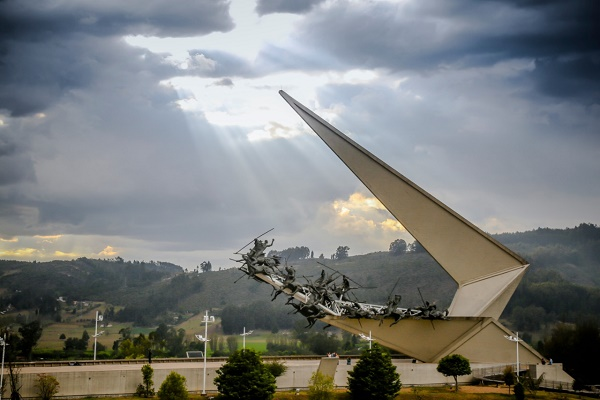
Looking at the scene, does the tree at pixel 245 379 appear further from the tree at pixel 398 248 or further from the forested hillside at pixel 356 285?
the tree at pixel 398 248

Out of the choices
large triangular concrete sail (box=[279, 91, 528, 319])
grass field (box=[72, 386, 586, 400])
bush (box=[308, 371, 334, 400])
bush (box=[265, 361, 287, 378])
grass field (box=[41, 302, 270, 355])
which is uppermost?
large triangular concrete sail (box=[279, 91, 528, 319])

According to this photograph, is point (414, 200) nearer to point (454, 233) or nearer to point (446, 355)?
point (454, 233)

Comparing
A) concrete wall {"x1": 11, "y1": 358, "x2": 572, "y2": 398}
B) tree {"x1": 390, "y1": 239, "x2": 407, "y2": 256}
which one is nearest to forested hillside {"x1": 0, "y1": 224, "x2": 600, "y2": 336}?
tree {"x1": 390, "y1": 239, "x2": 407, "y2": 256}

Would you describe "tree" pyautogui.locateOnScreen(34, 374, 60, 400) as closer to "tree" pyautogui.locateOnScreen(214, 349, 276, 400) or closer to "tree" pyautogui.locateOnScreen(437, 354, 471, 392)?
"tree" pyautogui.locateOnScreen(214, 349, 276, 400)

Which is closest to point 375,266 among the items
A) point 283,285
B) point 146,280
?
point 146,280

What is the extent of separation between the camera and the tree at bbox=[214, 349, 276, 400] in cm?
2114

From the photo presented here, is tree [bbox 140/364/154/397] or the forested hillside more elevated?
the forested hillside

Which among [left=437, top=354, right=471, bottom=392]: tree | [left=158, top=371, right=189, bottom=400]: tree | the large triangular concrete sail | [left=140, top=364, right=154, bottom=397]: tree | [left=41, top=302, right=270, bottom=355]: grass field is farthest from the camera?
[left=41, top=302, right=270, bottom=355]: grass field

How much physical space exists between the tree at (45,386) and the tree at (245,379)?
5.04 meters

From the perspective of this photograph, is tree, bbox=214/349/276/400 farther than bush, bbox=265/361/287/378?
No

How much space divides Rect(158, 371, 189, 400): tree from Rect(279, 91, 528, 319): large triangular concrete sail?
33.4 ft

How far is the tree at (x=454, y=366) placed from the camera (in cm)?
2564

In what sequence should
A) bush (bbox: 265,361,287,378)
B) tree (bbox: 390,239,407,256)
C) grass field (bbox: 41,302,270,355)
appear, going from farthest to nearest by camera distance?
1. tree (bbox: 390,239,407,256)
2. grass field (bbox: 41,302,270,355)
3. bush (bbox: 265,361,287,378)

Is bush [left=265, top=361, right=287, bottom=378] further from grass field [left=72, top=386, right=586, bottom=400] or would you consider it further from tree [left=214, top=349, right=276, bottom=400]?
tree [left=214, top=349, right=276, bottom=400]
